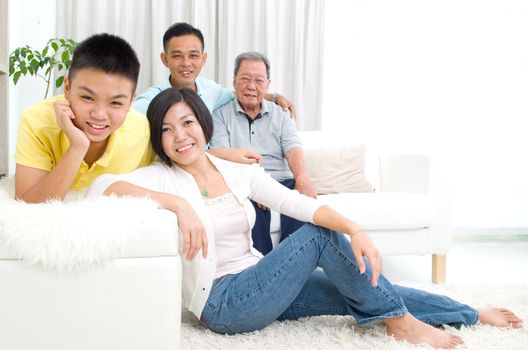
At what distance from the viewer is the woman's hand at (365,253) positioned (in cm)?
163

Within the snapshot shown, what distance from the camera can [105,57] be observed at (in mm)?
1721

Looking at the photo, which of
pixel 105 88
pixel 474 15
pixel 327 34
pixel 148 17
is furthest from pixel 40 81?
pixel 474 15

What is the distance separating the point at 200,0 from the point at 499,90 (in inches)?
95.8

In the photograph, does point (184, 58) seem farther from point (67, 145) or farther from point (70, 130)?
point (70, 130)

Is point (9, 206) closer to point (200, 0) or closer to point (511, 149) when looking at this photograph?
point (200, 0)

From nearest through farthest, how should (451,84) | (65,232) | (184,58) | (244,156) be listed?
(65,232) < (244,156) < (184,58) < (451,84)

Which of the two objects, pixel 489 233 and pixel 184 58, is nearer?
pixel 184 58

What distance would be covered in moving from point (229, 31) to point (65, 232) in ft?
10.0

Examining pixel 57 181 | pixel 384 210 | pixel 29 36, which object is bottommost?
pixel 384 210

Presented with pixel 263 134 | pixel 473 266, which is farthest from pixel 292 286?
pixel 473 266

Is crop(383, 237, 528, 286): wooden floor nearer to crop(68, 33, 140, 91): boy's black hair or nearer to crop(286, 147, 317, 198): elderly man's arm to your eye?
crop(286, 147, 317, 198): elderly man's arm

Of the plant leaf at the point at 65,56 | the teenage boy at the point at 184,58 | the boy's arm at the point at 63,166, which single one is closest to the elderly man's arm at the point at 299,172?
the teenage boy at the point at 184,58

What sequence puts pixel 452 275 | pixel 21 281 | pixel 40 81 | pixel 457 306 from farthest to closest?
pixel 40 81
pixel 452 275
pixel 457 306
pixel 21 281

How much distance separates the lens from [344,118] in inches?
179
